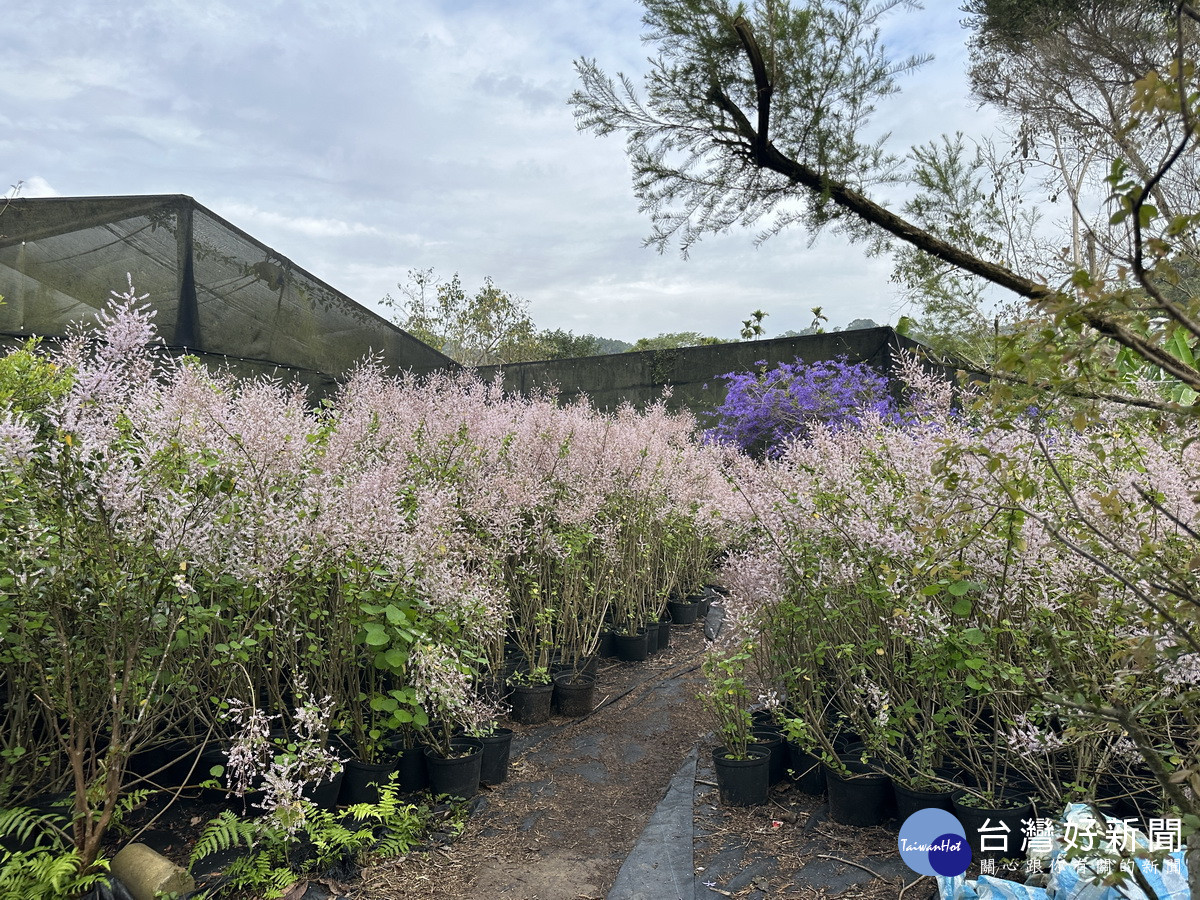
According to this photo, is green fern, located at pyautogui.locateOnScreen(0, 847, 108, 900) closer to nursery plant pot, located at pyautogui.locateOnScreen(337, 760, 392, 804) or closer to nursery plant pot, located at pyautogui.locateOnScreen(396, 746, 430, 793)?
nursery plant pot, located at pyautogui.locateOnScreen(337, 760, 392, 804)

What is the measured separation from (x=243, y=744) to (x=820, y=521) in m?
2.03

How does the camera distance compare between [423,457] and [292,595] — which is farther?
[423,457]

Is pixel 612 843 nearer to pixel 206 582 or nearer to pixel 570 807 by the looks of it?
pixel 570 807

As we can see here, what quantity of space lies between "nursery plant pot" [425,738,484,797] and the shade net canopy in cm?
452

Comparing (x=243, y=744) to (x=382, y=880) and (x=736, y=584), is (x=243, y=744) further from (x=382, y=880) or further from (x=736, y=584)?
(x=736, y=584)

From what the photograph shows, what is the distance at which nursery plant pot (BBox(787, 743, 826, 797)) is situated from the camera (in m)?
3.15

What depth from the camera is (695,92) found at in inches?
121

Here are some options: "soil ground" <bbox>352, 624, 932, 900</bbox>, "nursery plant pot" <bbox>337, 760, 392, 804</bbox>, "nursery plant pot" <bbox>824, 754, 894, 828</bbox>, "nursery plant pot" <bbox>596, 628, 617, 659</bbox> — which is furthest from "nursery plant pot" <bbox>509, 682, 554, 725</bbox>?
"nursery plant pot" <bbox>824, 754, 894, 828</bbox>

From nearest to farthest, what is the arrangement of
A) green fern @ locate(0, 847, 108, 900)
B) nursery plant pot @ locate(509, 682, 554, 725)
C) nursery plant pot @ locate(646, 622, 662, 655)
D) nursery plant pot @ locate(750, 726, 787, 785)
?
green fern @ locate(0, 847, 108, 900) → nursery plant pot @ locate(750, 726, 787, 785) → nursery plant pot @ locate(509, 682, 554, 725) → nursery plant pot @ locate(646, 622, 662, 655)

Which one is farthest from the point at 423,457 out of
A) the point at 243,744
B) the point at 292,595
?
the point at 243,744

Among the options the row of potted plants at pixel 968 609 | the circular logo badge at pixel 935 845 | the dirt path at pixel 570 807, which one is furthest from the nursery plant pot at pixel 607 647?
the circular logo badge at pixel 935 845

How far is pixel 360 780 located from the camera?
9.87ft

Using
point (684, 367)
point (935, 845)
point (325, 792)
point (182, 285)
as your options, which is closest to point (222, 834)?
point (325, 792)

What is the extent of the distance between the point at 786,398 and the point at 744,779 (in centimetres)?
731
